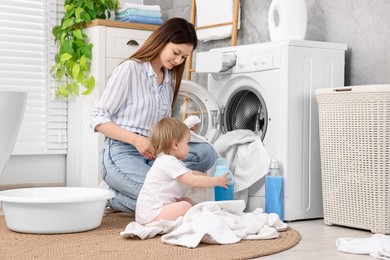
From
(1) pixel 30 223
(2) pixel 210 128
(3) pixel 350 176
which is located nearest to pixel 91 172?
(2) pixel 210 128

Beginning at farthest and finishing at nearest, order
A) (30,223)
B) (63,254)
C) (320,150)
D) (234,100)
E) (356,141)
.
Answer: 1. (234,100)
2. (320,150)
3. (356,141)
4. (30,223)
5. (63,254)

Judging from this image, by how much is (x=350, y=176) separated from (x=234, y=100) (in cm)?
87

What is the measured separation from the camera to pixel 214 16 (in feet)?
13.2

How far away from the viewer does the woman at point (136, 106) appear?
2.82m

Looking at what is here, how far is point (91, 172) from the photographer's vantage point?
4.10 meters

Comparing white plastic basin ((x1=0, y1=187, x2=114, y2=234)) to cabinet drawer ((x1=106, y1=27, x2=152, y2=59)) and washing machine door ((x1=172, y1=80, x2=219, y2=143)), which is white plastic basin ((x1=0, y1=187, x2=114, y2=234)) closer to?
washing machine door ((x1=172, y1=80, x2=219, y2=143))

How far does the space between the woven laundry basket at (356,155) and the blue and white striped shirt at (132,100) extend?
0.75m

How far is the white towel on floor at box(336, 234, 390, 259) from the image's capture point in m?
2.10

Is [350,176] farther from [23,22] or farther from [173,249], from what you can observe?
[23,22]

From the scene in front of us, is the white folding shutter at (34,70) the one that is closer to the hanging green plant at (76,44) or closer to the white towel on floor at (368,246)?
the hanging green plant at (76,44)

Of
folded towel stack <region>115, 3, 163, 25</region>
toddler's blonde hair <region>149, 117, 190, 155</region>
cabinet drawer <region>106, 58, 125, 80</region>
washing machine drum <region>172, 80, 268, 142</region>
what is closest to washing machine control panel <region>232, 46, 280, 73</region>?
washing machine drum <region>172, 80, 268, 142</region>

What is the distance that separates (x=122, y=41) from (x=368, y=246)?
7.94 feet

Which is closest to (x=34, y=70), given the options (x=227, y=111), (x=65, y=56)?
(x=65, y=56)

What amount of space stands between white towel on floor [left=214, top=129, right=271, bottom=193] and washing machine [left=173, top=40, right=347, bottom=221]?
51 mm
